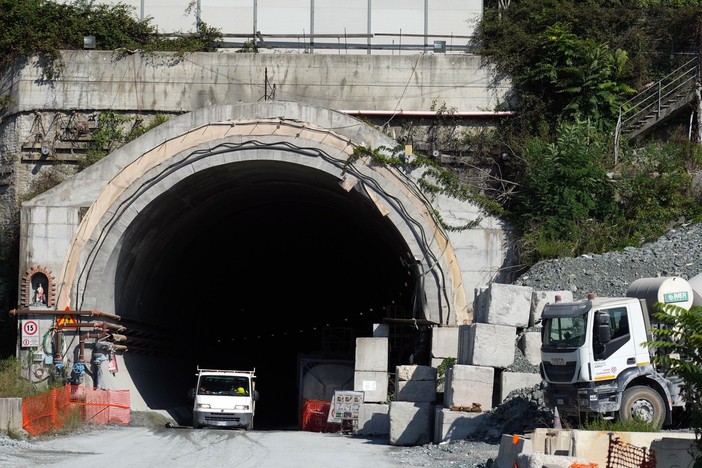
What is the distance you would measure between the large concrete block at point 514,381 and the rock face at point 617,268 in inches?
154

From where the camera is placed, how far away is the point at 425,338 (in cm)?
3062

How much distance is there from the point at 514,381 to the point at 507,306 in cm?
174

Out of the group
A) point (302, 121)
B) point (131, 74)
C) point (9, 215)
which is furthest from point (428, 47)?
point (9, 215)

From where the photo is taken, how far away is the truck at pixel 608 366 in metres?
20.7

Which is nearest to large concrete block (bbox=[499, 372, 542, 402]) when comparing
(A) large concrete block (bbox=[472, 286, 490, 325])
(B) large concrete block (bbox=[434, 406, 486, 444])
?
(B) large concrete block (bbox=[434, 406, 486, 444])

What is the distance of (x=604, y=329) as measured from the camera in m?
20.7

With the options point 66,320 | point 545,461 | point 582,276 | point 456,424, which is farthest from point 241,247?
point 545,461

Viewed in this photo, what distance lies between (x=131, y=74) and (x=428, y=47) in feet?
33.1

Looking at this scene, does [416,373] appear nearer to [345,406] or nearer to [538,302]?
[345,406]

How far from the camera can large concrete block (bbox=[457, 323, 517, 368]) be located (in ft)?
79.7

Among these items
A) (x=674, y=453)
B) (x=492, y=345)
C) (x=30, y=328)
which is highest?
(x=492, y=345)

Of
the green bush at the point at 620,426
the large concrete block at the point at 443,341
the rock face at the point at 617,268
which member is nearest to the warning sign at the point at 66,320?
the large concrete block at the point at 443,341

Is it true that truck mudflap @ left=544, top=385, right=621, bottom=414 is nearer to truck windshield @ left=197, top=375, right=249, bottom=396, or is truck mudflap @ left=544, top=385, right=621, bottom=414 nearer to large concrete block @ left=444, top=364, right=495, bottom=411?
large concrete block @ left=444, top=364, right=495, bottom=411

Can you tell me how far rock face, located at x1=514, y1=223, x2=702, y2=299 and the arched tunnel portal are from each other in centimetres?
277
